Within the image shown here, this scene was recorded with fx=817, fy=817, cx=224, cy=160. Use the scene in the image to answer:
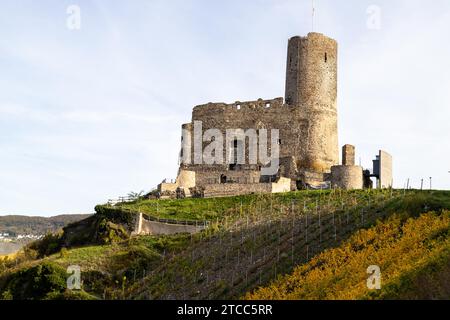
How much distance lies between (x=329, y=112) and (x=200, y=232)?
16.4 meters

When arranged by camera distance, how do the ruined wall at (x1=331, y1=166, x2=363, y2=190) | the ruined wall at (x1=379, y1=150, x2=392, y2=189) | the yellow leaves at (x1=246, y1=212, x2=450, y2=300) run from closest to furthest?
the yellow leaves at (x1=246, y1=212, x2=450, y2=300)
the ruined wall at (x1=331, y1=166, x2=363, y2=190)
the ruined wall at (x1=379, y1=150, x2=392, y2=189)

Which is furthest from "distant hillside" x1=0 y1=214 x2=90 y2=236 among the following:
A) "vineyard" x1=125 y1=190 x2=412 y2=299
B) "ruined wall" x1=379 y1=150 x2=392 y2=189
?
"vineyard" x1=125 y1=190 x2=412 y2=299

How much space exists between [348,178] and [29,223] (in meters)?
108

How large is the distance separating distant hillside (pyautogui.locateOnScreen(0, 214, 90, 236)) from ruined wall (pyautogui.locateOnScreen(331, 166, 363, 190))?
90.0 meters

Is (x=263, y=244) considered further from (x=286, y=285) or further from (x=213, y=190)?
(x=213, y=190)

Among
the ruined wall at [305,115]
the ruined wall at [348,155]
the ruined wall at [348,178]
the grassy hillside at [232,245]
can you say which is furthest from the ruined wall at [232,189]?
the ruined wall at [348,155]

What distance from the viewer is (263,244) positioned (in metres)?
34.6

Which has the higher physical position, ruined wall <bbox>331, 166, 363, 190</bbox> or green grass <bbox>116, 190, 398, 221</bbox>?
ruined wall <bbox>331, 166, 363, 190</bbox>

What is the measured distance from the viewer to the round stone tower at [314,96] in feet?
176

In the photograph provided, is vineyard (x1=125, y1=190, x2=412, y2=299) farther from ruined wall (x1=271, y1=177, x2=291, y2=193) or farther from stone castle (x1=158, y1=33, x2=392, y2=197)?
stone castle (x1=158, y1=33, x2=392, y2=197)

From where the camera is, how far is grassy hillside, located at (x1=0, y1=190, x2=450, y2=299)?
30.0 metres

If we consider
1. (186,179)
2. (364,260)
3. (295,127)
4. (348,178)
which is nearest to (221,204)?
(186,179)
